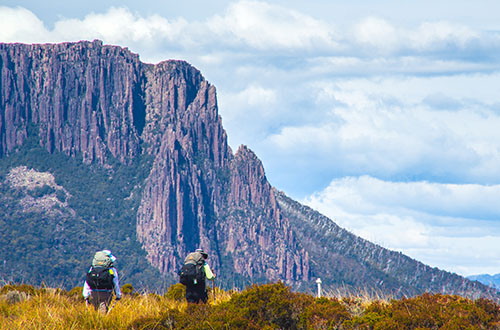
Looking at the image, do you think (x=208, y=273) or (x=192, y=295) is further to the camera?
(x=192, y=295)

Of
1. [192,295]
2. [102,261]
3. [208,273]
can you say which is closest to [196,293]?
[192,295]

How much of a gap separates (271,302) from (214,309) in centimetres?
146

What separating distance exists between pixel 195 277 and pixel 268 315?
286 centimetres

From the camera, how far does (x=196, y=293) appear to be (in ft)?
69.1

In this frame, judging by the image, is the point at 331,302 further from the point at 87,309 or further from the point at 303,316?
the point at 87,309

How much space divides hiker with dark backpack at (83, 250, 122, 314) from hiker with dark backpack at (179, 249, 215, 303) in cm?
189

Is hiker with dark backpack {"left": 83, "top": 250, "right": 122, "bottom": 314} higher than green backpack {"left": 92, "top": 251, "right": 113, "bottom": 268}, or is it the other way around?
green backpack {"left": 92, "top": 251, "right": 113, "bottom": 268}

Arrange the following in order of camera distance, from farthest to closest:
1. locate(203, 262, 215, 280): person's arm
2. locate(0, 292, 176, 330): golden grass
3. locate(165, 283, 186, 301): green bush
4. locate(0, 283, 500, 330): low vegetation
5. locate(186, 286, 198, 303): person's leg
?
locate(165, 283, 186, 301): green bush → locate(186, 286, 198, 303): person's leg → locate(203, 262, 215, 280): person's arm → locate(0, 292, 176, 330): golden grass → locate(0, 283, 500, 330): low vegetation

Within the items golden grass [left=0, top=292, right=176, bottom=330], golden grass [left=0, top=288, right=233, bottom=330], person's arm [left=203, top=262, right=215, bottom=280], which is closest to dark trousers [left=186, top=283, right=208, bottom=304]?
person's arm [left=203, top=262, right=215, bottom=280]

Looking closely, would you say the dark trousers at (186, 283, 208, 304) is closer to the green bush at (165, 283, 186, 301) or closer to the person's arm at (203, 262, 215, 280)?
the person's arm at (203, 262, 215, 280)

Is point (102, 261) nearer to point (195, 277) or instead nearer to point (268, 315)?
point (195, 277)

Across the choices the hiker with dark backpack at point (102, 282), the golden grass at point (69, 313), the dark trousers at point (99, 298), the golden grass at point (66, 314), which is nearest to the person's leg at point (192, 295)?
the golden grass at point (69, 313)

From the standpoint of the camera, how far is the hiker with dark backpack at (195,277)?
68.4ft

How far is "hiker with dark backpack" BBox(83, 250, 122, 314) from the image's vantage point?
2006 centimetres
